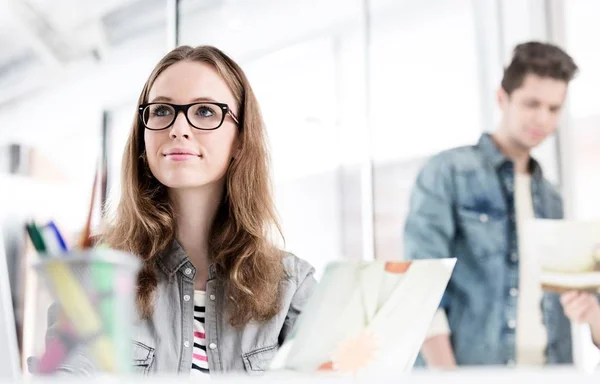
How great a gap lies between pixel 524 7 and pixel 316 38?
0.79m

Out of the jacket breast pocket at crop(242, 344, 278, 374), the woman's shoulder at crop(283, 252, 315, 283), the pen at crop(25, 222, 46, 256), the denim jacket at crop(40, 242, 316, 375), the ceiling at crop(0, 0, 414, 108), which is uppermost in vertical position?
the ceiling at crop(0, 0, 414, 108)

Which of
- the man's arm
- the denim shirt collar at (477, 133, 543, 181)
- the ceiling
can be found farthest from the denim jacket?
the ceiling

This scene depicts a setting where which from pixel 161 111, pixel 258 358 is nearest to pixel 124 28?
pixel 161 111

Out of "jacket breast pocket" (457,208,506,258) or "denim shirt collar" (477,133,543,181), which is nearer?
"jacket breast pocket" (457,208,506,258)

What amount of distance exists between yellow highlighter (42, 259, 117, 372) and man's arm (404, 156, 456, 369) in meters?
1.56

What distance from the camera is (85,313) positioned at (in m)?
0.40

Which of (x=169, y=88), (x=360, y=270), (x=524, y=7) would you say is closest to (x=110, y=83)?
(x=524, y=7)

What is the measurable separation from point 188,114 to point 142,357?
0.35 meters

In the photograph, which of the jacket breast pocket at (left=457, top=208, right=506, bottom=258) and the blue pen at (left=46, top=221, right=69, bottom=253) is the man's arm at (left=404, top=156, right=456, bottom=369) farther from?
the blue pen at (left=46, top=221, right=69, bottom=253)

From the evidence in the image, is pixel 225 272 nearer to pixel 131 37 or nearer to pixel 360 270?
pixel 360 270

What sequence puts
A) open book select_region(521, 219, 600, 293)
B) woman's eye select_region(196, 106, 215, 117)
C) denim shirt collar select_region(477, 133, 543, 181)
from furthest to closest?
denim shirt collar select_region(477, 133, 543, 181)
woman's eye select_region(196, 106, 215, 117)
open book select_region(521, 219, 600, 293)

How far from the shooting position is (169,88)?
1030mm

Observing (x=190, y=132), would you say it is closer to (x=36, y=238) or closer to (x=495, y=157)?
(x=36, y=238)

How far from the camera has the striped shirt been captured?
2.99 feet
